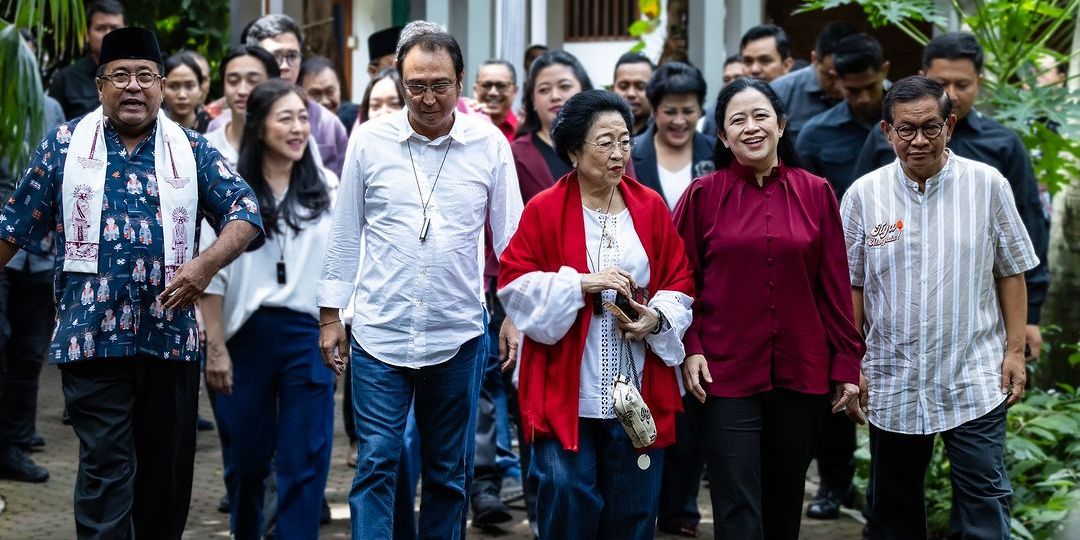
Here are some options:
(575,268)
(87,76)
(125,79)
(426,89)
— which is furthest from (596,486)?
(87,76)

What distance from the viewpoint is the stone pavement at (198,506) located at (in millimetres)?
7602

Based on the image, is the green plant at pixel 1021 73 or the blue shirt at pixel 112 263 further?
the green plant at pixel 1021 73

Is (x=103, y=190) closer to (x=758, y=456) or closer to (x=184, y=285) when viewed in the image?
(x=184, y=285)

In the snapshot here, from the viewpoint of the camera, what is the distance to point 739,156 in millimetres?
5754

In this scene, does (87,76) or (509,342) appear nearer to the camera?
(509,342)

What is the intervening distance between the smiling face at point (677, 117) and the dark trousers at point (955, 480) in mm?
2288

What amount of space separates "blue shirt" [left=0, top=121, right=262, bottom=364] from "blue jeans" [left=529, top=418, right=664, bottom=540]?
5.05ft

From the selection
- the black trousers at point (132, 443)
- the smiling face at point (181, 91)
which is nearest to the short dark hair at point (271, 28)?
the smiling face at point (181, 91)

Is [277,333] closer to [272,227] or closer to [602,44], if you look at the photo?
[272,227]

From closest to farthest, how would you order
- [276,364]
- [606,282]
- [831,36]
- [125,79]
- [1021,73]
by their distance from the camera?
[606,282], [125,79], [276,364], [1021,73], [831,36]

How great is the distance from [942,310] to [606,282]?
55.9 inches

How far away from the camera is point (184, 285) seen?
5.73 metres

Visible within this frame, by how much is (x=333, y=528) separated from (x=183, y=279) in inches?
94.3

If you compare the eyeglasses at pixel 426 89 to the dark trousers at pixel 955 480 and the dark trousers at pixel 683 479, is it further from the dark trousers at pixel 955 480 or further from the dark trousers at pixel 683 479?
the dark trousers at pixel 683 479
